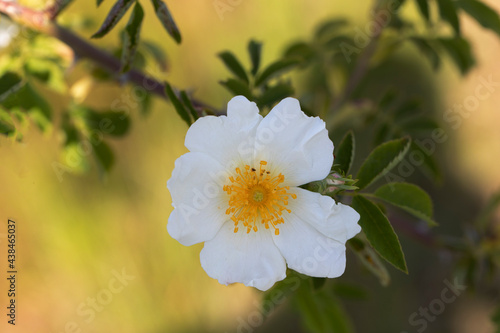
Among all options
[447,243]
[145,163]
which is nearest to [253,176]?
[447,243]

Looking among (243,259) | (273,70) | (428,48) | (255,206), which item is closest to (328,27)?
(428,48)

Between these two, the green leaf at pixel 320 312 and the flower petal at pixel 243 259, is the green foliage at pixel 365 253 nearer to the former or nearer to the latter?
the flower petal at pixel 243 259

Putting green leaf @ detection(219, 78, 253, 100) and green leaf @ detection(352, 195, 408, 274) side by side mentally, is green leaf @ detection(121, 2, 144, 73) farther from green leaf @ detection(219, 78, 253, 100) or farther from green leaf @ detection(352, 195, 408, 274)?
green leaf @ detection(352, 195, 408, 274)

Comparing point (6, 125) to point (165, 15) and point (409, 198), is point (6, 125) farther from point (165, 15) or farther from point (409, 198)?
point (409, 198)

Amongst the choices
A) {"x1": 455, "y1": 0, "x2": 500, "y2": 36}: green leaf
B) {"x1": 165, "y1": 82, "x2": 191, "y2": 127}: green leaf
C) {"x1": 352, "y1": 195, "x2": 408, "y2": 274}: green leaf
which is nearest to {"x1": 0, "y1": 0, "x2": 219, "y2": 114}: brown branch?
{"x1": 165, "y1": 82, "x2": 191, "y2": 127}: green leaf

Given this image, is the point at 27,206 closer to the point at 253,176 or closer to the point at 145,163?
the point at 145,163
